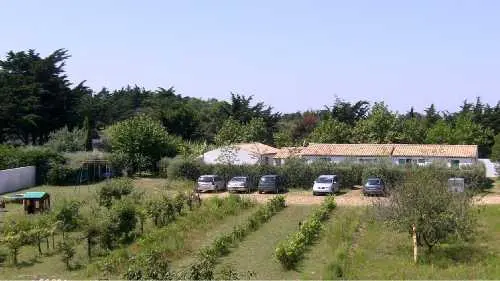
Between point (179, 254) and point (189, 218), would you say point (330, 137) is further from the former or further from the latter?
point (179, 254)

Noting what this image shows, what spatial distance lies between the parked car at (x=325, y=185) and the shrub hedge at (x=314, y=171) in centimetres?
161

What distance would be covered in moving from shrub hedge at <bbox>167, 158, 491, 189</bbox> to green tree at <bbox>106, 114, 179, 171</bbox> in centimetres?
507

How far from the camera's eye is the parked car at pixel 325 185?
4144 cm

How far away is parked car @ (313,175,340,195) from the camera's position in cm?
4144

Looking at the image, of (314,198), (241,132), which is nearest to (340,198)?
(314,198)

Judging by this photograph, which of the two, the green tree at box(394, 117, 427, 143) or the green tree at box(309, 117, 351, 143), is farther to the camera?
the green tree at box(309, 117, 351, 143)

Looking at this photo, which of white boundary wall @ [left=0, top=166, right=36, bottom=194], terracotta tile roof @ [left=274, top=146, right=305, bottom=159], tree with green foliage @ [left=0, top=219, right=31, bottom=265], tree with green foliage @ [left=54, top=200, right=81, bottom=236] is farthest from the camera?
terracotta tile roof @ [left=274, top=146, right=305, bottom=159]

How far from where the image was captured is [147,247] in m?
22.6

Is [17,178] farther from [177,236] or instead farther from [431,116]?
[431,116]

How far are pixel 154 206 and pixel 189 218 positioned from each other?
1886 mm

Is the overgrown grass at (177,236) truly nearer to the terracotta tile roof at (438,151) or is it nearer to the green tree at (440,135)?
the terracotta tile roof at (438,151)

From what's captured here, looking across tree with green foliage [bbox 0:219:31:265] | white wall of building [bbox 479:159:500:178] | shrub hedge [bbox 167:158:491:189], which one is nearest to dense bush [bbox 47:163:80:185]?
shrub hedge [bbox 167:158:491:189]

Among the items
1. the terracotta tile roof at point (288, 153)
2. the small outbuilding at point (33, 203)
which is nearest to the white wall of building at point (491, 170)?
the terracotta tile roof at point (288, 153)

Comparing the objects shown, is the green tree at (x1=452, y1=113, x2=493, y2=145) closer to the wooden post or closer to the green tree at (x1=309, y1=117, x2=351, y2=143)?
the green tree at (x1=309, y1=117, x2=351, y2=143)
